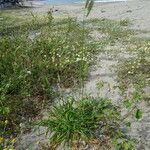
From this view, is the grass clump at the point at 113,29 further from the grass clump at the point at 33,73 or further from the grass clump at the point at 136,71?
the grass clump at the point at 33,73

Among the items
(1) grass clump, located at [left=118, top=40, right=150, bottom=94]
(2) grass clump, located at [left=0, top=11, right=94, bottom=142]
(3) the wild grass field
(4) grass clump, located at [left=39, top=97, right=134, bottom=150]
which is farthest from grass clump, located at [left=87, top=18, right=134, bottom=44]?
(4) grass clump, located at [left=39, top=97, right=134, bottom=150]

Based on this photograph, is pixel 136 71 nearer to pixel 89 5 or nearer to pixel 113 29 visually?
pixel 89 5

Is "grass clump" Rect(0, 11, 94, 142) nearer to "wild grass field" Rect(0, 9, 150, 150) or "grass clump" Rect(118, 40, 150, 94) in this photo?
"wild grass field" Rect(0, 9, 150, 150)

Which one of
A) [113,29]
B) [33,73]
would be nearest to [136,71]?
[33,73]

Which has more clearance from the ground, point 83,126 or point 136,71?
point 83,126

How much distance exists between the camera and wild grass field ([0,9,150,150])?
21.5 feet

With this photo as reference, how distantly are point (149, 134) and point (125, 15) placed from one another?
12.8 meters

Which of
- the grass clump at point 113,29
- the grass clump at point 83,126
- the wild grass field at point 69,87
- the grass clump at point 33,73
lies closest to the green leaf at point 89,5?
the wild grass field at point 69,87

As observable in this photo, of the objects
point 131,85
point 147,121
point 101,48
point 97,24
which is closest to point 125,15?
point 97,24

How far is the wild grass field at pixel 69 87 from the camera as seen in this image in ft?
21.5

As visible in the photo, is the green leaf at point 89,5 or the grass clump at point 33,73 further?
the grass clump at point 33,73

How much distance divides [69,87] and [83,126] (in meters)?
2.19

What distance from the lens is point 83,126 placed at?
661 centimetres

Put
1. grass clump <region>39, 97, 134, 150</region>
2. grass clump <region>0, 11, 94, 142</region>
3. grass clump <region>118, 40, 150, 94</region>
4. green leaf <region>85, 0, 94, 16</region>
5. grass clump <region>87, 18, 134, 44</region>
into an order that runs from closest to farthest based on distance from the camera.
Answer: green leaf <region>85, 0, 94, 16</region> < grass clump <region>39, 97, 134, 150</region> < grass clump <region>0, 11, 94, 142</region> < grass clump <region>118, 40, 150, 94</region> < grass clump <region>87, 18, 134, 44</region>
